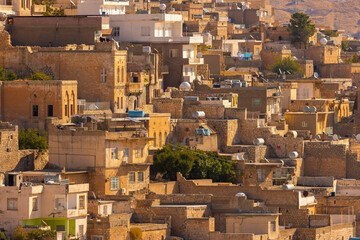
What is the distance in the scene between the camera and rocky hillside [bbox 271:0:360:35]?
181125 mm

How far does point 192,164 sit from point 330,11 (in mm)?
123960

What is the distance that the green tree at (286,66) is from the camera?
9662cm

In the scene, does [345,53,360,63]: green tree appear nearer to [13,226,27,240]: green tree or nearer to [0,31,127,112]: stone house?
[0,31,127,112]: stone house

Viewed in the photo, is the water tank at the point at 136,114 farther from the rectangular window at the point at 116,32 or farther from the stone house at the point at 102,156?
the rectangular window at the point at 116,32

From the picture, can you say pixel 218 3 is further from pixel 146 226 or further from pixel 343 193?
pixel 146 226

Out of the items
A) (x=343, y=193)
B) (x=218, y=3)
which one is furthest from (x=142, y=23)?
(x=218, y=3)

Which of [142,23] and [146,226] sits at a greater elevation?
[142,23]

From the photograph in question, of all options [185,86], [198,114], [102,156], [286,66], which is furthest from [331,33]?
[102,156]

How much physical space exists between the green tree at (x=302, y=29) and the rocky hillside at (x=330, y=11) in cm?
6269

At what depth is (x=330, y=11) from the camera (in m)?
189

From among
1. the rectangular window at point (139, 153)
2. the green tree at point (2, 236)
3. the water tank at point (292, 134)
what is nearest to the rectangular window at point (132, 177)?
the rectangular window at point (139, 153)

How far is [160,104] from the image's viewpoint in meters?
74.5

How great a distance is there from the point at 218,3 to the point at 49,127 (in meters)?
67.2

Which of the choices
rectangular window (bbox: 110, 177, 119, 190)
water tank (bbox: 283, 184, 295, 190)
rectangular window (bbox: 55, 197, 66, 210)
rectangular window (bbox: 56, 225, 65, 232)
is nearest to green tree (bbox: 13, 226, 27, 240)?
rectangular window (bbox: 56, 225, 65, 232)
